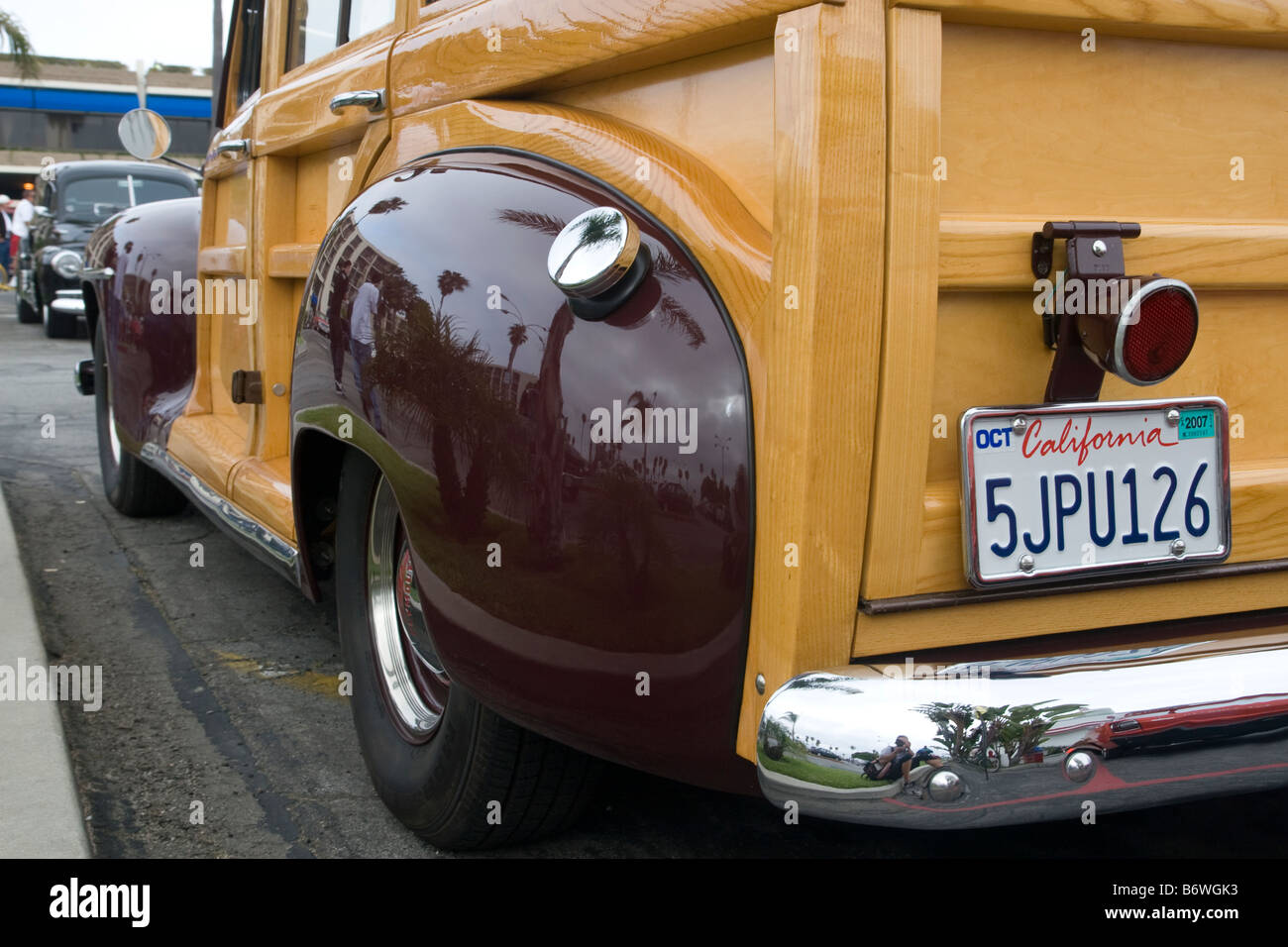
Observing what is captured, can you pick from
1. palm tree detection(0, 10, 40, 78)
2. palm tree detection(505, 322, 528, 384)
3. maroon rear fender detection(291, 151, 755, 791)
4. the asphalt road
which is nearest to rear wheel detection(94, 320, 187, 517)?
the asphalt road

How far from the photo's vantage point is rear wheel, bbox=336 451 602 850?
6.60 feet

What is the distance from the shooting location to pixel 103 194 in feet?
41.5

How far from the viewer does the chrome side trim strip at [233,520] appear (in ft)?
8.87

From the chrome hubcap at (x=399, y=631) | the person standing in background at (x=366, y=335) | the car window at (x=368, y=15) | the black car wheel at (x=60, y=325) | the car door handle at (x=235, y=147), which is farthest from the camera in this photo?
the black car wheel at (x=60, y=325)

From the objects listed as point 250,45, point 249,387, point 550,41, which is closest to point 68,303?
point 250,45

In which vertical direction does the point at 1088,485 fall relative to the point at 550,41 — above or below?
below

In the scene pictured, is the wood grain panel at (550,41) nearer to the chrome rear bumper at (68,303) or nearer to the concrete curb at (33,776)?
the concrete curb at (33,776)

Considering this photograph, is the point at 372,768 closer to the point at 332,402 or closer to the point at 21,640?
the point at 332,402

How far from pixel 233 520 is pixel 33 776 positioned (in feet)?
2.80

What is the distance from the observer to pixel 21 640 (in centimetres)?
321

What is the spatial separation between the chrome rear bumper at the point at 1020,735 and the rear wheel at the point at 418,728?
0.71m

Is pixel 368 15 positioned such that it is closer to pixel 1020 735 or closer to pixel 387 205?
pixel 387 205

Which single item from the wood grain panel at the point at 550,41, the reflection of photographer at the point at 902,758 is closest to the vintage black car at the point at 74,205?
the wood grain panel at the point at 550,41
